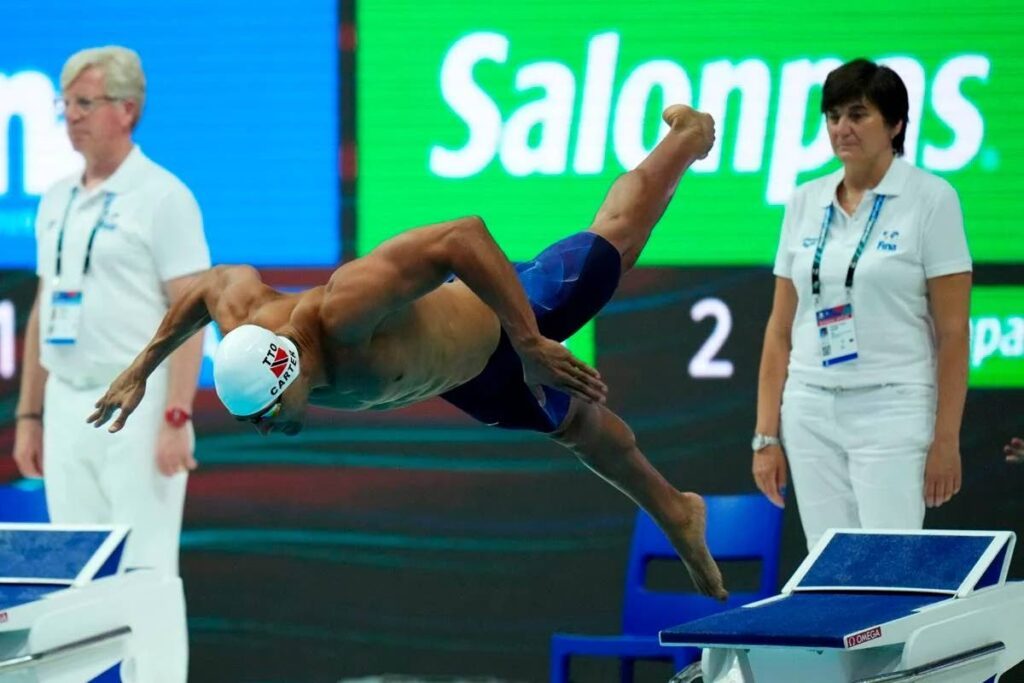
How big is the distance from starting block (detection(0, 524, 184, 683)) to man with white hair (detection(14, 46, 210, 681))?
0.47 meters

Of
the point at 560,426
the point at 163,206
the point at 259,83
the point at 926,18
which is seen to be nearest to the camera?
the point at 560,426

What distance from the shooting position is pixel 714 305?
255 inches

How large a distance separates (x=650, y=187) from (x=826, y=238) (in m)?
0.72

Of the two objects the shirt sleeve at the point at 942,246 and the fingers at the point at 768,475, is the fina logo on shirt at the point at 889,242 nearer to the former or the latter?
the shirt sleeve at the point at 942,246

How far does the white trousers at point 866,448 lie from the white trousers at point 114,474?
2.07 meters

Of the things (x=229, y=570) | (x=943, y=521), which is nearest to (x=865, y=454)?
(x=943, y=521)

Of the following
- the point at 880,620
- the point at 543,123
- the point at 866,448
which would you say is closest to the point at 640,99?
the point at 543,123

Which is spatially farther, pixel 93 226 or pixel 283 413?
pixel 93 226

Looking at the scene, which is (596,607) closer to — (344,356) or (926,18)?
(926,18)

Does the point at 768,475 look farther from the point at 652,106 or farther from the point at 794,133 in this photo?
the point at 652,106

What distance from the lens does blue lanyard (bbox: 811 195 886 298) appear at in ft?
16.3

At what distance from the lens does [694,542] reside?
4.82m

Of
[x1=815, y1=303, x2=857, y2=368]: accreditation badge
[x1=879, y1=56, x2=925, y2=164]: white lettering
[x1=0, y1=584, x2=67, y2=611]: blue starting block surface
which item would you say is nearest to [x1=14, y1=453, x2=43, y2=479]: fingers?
[x1=0, y1=584, x2=67, y2=611]: blue starting block surface

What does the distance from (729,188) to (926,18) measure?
0.97m
